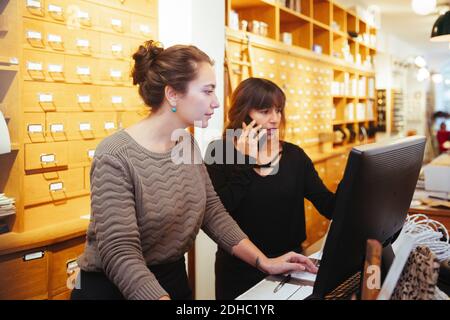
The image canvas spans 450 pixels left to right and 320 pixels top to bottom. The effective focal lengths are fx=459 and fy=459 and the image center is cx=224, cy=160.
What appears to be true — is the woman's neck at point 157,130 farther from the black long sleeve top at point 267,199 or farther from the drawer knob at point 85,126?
the drawer knob at point 85,126

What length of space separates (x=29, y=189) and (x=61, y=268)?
45 centimetres

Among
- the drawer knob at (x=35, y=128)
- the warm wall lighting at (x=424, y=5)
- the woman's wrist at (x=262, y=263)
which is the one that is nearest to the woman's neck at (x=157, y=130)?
the woman's wrist at (x=262, y=263)

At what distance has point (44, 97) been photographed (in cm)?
236

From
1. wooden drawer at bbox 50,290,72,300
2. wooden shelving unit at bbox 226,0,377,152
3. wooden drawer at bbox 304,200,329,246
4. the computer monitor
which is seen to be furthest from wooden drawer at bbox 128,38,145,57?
wooden drawer at bbox 304,200,329,246

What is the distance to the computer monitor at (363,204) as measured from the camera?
936 mm

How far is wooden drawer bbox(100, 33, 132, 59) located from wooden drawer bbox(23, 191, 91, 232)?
832mm

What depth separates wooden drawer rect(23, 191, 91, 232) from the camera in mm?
2342

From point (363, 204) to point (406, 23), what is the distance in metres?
8.34

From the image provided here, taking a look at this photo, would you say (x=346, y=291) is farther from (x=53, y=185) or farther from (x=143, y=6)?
(x=143, y=6)

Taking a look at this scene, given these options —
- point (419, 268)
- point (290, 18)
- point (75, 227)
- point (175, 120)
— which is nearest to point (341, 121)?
point (290, 18)

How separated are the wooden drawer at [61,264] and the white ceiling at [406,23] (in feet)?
16.9

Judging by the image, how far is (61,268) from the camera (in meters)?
2.41

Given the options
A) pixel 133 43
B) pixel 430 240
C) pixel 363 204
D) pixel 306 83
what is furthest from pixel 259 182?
pixel 306 83
